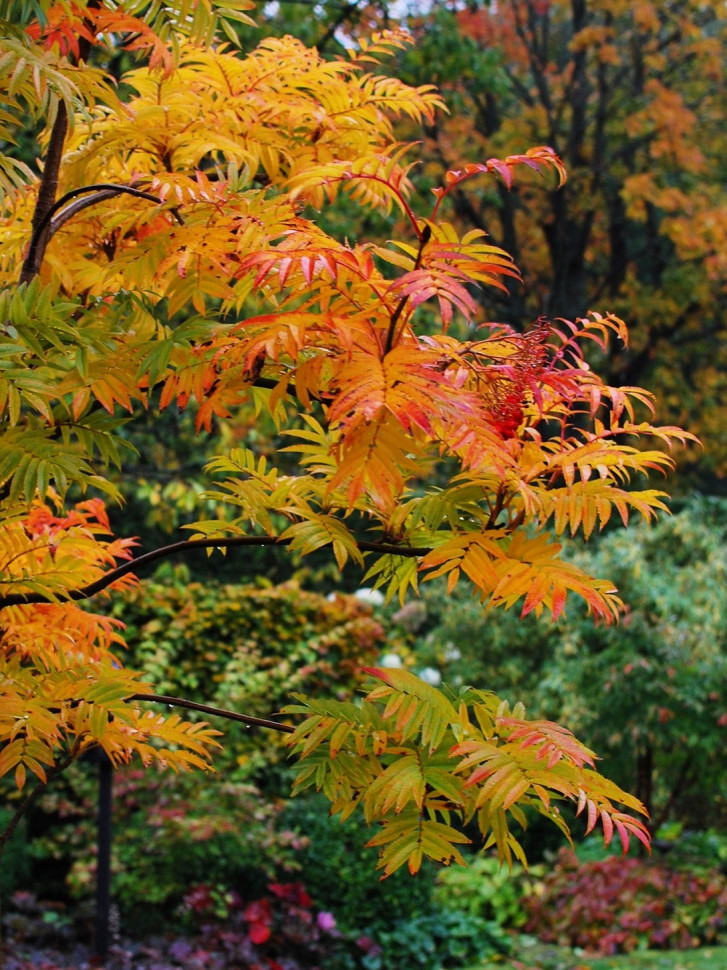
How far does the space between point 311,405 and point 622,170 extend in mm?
12842

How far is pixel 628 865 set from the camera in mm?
7938

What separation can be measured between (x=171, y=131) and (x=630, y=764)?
22.4 feet

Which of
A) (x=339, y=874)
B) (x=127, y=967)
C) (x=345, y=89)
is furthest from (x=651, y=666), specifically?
(x=345, y=89)

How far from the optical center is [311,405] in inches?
78.2

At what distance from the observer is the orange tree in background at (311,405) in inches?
72.3

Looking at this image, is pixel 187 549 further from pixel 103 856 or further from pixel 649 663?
pixel 649 663

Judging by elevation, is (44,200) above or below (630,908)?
above

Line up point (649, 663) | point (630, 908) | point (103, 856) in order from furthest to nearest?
point (630, 908)
point (649, 663)
point (103, 856)

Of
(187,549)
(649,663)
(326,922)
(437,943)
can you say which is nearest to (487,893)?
(437,943)

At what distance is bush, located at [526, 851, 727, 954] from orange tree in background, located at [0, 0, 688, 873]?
5.58 m

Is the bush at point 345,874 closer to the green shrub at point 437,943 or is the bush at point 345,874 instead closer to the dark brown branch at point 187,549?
the green shrub at point 437,943

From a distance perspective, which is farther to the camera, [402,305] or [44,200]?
[44,200]

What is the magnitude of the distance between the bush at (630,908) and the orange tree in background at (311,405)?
5583 millimetres

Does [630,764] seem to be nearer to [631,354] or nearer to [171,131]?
[171,131]
